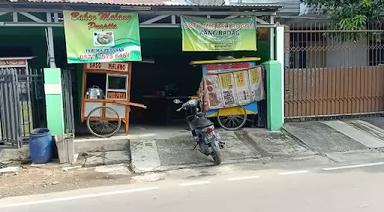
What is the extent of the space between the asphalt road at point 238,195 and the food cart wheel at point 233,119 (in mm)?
3429

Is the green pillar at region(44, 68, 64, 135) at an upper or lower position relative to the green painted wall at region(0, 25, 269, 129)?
lower

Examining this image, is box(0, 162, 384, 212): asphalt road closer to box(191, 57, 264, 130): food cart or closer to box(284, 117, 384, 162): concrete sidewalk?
box(284, 117, 384, 162): concrete sidewalk

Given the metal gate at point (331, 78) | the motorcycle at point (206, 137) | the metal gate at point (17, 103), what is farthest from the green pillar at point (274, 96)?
the metal gate at point (17, 103)

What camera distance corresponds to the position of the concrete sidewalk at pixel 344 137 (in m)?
9.52

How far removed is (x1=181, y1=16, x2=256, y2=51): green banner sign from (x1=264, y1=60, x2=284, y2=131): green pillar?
68 centimetres

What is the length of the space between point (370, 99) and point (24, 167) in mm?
8728

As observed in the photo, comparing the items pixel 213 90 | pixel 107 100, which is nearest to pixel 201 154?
pixel 213 90

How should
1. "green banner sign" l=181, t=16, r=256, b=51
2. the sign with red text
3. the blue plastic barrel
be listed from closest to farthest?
1. the blue plastic barrel
2. "green banner sign" l=181, t=16, r=256, b=51
3. the sign with red text

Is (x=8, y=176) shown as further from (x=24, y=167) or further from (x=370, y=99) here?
(x=370, y=99)

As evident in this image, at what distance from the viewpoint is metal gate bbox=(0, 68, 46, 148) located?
383 inches

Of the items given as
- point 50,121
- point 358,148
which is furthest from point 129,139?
point 358,148

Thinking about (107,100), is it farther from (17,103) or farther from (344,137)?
(344,137)

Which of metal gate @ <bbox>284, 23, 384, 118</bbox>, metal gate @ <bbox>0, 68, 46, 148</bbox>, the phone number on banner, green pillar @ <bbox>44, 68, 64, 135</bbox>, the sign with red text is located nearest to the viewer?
metal gate @ <bbox>0, 68, 46, 148</bbox>

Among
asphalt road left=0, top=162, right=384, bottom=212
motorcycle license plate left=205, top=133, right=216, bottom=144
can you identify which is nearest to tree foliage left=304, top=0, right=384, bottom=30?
asphalt road left=0, top=162, right=384, bottom=212
